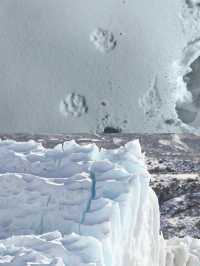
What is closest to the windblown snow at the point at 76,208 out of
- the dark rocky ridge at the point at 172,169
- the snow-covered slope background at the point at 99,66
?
the dark rocky ridge at the point at 172,169

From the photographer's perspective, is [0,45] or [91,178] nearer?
[91,178]

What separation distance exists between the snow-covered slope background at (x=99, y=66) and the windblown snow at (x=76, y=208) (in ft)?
11.6

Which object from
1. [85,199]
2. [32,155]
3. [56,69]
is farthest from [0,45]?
[85,199]

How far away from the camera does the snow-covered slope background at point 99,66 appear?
6852 millimetres

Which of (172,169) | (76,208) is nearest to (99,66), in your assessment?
(172,169)

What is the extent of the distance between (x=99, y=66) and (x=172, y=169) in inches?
64.2

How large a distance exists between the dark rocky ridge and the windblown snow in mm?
1779

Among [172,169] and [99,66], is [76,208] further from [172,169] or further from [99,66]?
[99,66]

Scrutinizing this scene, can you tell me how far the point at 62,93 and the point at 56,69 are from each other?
228 mm

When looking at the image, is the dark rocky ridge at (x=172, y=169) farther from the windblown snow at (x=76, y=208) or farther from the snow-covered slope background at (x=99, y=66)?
the windblown snow at (x=76, y=208)

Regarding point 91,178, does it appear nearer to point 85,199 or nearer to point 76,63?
point 85,199

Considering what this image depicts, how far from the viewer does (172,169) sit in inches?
223

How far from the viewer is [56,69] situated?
22.8ft

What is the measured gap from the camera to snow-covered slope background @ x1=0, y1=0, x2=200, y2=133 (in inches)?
270
